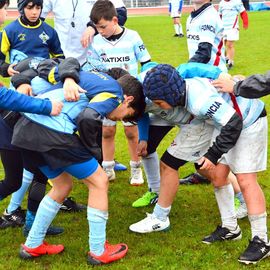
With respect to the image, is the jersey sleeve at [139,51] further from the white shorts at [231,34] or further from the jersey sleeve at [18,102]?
the white shorts at [231,34]

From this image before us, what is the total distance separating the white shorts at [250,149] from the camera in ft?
12.8

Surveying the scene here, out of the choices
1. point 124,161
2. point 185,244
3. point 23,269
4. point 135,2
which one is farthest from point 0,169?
point 135,2

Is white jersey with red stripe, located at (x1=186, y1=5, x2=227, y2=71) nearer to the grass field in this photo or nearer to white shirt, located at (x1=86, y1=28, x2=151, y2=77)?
white shirt, located at (x1=86, y1=28, x2=151, y2=77)

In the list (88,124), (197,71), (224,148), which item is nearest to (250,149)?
A: (224,148)

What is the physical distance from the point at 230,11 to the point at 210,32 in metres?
8.18

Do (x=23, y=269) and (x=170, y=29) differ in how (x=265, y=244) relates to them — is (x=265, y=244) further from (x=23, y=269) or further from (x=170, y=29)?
(x=170, y=29)

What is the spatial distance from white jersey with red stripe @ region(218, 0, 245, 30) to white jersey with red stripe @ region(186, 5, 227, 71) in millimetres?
7822

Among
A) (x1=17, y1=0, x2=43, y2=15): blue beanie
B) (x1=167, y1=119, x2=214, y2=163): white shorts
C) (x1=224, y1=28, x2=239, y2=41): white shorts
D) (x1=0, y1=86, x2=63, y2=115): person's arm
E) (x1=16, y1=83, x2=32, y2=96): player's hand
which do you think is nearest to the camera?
(x1=0, y1=86, x2=63, y2=115): person's arm

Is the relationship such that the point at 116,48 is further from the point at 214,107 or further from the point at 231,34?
the point at 231,34

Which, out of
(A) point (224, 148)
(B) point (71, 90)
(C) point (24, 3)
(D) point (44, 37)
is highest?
(C) point (24, 3)

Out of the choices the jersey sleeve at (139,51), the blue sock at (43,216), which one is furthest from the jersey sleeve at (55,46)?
the blue sock at (43,216)

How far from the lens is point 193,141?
166 inches

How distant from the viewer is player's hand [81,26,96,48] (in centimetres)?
552

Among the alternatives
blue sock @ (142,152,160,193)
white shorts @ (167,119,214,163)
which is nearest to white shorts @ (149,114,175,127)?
white shorts @ (167,119,214,163)
